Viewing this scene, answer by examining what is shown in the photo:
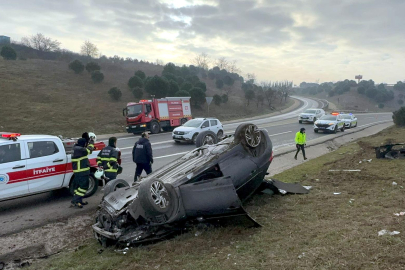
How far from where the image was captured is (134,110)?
2395 cm

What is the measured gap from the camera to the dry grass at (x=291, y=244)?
12.4 ft

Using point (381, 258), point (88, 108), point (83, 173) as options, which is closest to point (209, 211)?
point (381, 258)

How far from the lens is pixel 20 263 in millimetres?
4652

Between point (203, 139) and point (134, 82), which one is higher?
point (134, 82)

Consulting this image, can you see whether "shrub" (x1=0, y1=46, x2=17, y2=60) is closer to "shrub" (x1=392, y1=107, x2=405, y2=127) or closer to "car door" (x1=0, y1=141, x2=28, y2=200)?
"car door" (x1=0, y1=141, x2=28, y2=200)

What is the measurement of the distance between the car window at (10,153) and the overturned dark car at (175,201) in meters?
2.85

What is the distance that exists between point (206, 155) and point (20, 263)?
350cm

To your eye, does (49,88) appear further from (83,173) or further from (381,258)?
(381,258)

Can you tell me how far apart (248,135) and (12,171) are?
4.98m

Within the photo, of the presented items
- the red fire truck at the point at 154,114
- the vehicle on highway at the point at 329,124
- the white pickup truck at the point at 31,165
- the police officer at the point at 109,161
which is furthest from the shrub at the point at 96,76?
the police officer at the point at 109,161

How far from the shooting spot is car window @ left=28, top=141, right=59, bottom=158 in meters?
7.09

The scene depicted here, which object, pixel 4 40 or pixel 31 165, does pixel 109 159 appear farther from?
pixel 4 40

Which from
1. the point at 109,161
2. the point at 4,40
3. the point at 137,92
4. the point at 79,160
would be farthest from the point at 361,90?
the point at 79,160

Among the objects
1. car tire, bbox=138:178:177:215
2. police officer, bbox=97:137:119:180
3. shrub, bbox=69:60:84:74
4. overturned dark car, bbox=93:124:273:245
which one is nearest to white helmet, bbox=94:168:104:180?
police officer, bbox=97:137:119:180
